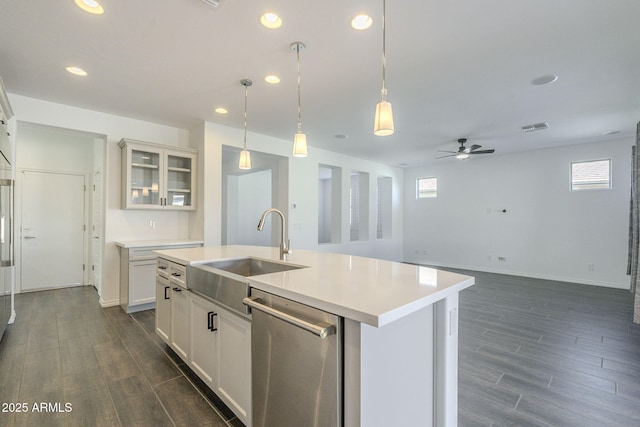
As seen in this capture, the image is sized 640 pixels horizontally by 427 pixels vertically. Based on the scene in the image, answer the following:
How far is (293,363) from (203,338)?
1.06 metres

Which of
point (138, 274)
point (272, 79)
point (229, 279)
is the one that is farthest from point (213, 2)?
point (138, 274)

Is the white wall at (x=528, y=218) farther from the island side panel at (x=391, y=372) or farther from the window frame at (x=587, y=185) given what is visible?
the island side panel at (x=391, y=372)

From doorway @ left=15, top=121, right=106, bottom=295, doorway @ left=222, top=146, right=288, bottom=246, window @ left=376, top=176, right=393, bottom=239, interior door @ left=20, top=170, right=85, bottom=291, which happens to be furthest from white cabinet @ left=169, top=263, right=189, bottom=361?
window @ left=376, top=176, right=393, bottom=239

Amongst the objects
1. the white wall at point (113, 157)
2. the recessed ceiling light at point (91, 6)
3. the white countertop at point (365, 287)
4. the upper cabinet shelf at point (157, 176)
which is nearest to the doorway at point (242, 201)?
the upper cabinet shelf at point (157, 176)

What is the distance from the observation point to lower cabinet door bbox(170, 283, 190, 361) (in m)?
2.28

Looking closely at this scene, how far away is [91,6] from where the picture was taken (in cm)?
198

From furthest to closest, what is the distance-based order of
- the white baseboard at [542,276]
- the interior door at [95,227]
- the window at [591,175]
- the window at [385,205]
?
the window at [385,205] < the window at [591,175] < the white baseboard at [542,276] < the interior door at [95,227]

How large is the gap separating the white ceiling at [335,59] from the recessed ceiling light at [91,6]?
43 mm

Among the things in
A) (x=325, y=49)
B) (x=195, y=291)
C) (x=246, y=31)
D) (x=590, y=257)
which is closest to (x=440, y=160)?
(x=590, y=257)

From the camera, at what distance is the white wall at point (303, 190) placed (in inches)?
174

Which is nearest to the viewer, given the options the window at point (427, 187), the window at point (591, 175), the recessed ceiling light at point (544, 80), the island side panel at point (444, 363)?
the island side panel at point (444, 363)

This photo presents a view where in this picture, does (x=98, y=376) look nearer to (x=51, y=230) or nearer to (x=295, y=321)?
(x=295, y=321)

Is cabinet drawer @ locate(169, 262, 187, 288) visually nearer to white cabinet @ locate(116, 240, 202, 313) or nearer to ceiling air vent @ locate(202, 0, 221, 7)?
white cabinet @ locate(116, 240, 202, 313)

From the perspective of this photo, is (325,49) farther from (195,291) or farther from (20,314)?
(20,314)
